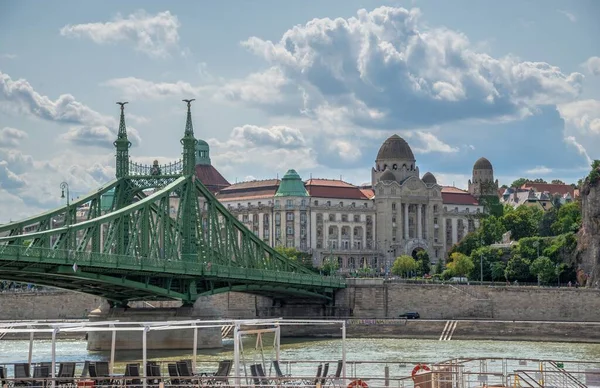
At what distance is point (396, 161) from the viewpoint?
191m

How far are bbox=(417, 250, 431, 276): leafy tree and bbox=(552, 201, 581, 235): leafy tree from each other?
17495mm

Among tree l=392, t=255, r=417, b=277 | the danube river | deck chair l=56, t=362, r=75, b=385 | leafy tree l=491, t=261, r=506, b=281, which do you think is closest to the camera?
deck chair l=56, t=362, r=75, b=385

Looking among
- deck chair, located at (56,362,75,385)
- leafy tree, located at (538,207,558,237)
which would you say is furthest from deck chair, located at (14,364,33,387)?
leafy tree, located at (538,207,558,237)

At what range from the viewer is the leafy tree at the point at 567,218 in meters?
144

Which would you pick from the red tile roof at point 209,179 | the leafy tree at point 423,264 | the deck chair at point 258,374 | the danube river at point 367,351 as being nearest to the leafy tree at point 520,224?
the leafy tree at point 423,264

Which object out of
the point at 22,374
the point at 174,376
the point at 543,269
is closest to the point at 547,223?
the point at 543,269

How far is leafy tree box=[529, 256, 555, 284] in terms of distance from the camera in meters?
121

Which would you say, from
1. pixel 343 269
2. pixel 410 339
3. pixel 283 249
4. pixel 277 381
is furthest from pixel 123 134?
pixel 343 269

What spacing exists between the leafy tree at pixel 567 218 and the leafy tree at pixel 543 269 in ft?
51.4

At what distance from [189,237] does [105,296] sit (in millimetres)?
8858

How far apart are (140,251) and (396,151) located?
113321 mm

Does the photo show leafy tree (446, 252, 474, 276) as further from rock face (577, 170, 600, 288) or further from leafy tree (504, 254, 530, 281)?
rock face (577, 170, 600, 288)

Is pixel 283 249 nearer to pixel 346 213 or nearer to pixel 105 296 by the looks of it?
pixel 346 213

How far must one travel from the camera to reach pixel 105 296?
81.5m
